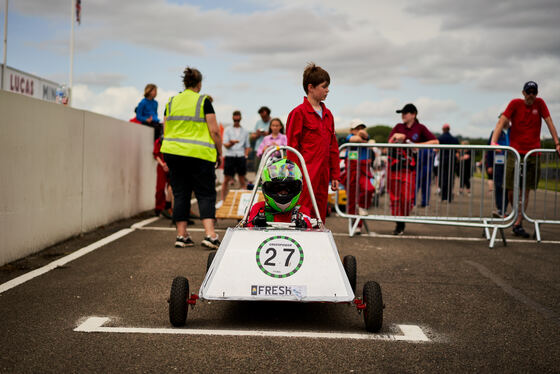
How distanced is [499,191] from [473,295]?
601 centimetres

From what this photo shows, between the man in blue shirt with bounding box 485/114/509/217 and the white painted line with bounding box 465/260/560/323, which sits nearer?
the white painted line with bounding box 465/260/560/323

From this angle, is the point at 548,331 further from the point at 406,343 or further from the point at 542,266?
the point at 542,266

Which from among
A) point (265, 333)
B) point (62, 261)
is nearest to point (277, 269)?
point (265, 333)

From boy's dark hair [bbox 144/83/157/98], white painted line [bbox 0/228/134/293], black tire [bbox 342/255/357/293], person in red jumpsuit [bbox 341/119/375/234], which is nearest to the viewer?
black tire [bbox 342/255/357/293]

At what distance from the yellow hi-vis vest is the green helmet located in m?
2.77

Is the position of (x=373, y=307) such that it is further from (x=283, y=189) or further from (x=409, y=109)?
(x=409, y=109)

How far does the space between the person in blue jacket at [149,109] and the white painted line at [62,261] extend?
3.80 meters

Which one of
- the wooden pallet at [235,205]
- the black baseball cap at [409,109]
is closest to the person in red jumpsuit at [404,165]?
the black baseball cap at [409,109]

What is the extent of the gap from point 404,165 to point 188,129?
373 cm

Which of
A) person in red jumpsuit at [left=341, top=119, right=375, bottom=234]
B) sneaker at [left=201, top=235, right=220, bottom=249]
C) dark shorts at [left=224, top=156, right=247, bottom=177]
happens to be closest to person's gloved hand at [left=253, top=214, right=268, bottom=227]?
sneaker at [left=201, top=235, right=220, bottom=249]

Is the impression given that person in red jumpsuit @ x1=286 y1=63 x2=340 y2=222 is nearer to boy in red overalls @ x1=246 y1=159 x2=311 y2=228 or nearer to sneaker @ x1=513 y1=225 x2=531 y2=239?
boy in red overalls @ x1=246 y1=159 x2=311 y2=228

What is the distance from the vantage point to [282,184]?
504 cm

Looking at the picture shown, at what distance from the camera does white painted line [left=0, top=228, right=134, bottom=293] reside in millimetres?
5664

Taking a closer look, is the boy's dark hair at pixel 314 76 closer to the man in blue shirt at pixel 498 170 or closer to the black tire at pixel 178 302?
the black tire at pixel 178 302
